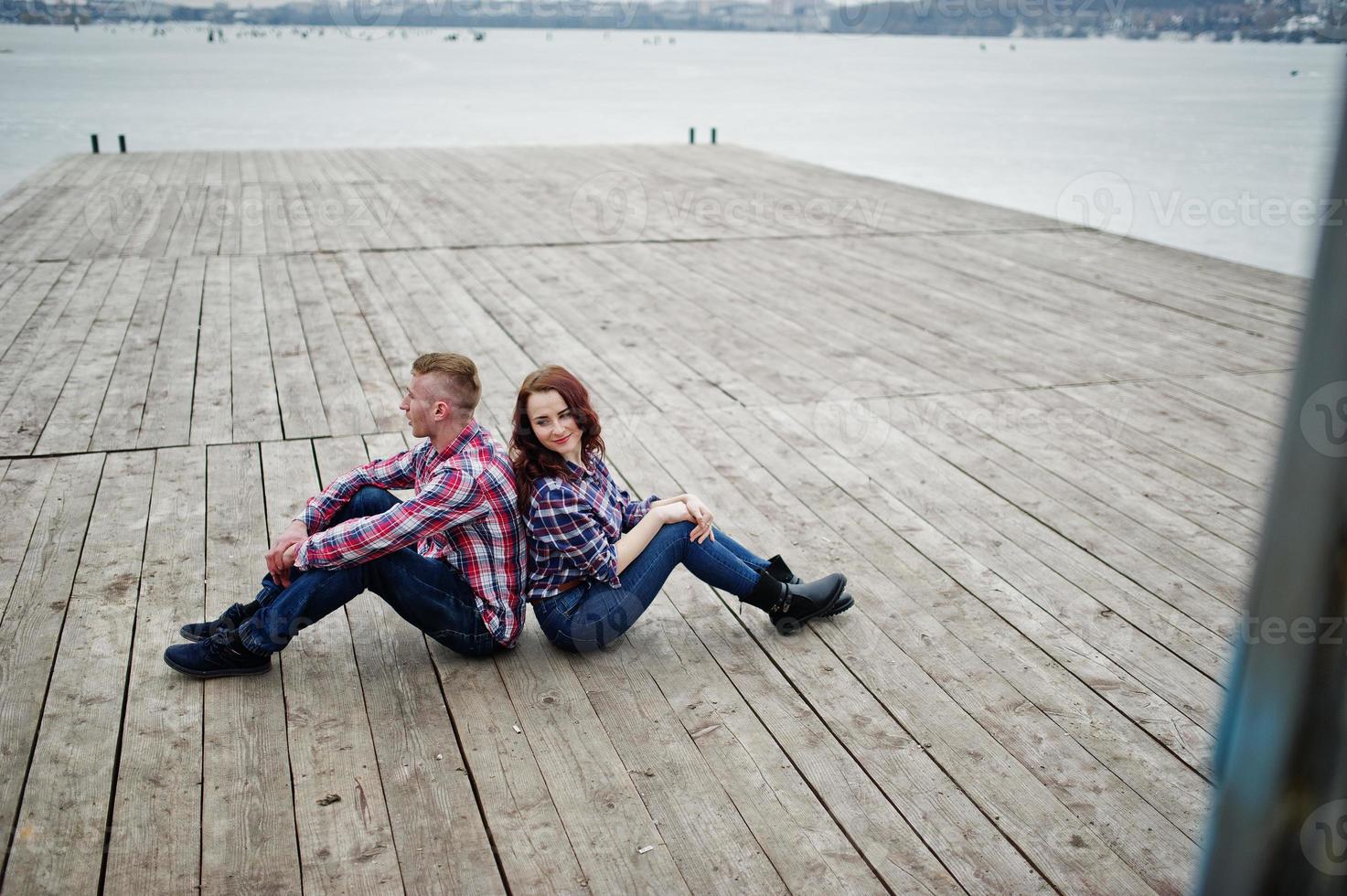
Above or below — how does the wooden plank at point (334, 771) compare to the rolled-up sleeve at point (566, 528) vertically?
below

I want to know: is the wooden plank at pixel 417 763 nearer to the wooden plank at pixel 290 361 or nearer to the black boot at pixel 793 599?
the black boot at pixel 793 599

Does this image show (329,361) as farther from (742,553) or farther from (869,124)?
(869,124)

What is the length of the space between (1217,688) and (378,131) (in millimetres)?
32444

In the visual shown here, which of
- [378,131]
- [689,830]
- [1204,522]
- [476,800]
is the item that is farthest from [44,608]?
[378,131]

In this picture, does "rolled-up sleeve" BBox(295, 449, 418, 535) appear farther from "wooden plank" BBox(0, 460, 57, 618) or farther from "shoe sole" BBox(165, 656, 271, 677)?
"wooden plank" BBox(0, 460, 57, 618)

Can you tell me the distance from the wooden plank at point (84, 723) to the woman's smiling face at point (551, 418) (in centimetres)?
118

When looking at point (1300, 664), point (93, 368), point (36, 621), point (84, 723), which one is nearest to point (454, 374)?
point (84, 723)

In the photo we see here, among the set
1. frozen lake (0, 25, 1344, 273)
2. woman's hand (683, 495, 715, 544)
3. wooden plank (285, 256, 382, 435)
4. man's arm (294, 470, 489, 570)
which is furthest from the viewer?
frozen lake (0, 25, 1344, 273)

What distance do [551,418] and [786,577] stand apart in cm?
88

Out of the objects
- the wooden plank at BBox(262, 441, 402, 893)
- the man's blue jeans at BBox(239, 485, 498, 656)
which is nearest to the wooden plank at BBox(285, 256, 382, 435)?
the wooden plank at BBox(262, 441, 402, 893)

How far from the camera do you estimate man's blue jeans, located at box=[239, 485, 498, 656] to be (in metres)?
2.68

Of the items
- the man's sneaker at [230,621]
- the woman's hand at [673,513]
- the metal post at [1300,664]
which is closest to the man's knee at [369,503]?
the man's sneaker at [230,621]

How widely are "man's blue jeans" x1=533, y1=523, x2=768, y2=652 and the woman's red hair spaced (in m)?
0.28

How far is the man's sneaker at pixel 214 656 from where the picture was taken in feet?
9.14
